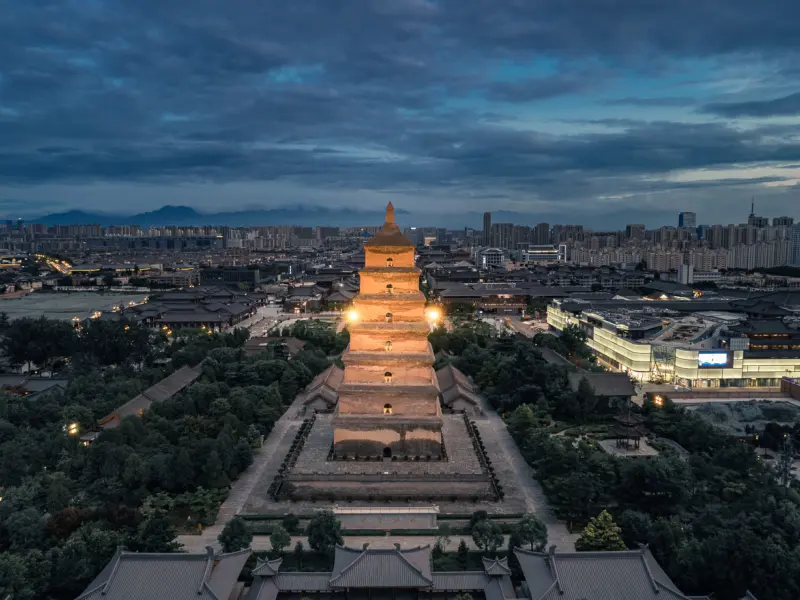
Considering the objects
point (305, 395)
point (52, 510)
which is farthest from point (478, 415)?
point (52, 510)

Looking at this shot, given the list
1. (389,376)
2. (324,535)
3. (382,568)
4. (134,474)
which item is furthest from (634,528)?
(134,474)

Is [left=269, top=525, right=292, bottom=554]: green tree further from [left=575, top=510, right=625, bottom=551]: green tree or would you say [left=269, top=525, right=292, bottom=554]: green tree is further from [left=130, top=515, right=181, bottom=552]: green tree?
[left=575, top=510, right=625, bottom=551]: green tree

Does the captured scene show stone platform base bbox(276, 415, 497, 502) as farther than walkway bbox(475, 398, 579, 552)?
Yes

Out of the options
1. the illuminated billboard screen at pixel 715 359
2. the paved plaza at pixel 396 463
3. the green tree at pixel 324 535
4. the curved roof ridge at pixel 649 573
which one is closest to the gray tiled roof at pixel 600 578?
the curved roof ridge at pixel 649 573

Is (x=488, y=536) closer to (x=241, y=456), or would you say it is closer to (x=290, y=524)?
(x=290, y=524)

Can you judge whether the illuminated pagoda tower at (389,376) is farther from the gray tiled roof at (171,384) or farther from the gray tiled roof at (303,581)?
the gray tiled roof at (171,384)

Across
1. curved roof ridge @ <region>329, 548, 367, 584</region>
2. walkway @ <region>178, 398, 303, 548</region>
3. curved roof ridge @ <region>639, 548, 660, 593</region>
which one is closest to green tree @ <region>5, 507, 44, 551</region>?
walkway @ <region>178, 398, 303, 548</region>
